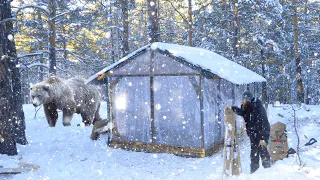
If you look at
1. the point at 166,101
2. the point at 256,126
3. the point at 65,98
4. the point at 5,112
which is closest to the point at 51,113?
the point at 65,98

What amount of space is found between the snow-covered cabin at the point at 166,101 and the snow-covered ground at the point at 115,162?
508 mm

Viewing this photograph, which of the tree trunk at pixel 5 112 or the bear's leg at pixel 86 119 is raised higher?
the tree trunk at pixel 5 112

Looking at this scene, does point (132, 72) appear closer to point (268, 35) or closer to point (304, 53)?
point (268, 35)

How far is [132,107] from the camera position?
9516mm

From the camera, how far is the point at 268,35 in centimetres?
2136

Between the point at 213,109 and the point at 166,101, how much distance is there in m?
1.55

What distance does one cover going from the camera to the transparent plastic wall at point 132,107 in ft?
30.5

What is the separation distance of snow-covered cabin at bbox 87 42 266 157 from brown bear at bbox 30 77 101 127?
2.49 meters

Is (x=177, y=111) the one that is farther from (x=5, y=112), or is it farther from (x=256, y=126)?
(x=5, y=112)

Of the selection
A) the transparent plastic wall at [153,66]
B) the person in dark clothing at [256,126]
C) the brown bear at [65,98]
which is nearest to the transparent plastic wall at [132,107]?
the transparent plastic wall at [153,66]

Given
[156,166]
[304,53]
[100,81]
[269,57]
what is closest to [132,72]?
[100,81]

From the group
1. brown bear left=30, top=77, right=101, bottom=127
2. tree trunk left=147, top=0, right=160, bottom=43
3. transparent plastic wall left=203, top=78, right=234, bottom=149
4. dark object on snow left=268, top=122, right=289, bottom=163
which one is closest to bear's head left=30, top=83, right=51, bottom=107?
brown bear left=30, top=77, right=101, bottom=127

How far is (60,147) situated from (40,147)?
23.9 inches

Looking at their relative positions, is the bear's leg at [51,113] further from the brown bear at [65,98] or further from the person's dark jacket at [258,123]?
the person's dark jacket at [258,123]
